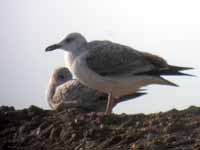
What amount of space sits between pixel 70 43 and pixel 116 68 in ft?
3.92

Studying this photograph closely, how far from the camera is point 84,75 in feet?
47.6

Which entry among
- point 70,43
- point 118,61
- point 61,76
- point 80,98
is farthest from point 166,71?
point 61,76

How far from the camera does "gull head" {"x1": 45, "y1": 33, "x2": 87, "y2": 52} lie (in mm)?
15379

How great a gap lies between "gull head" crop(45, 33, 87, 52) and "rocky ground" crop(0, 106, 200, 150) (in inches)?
78.6

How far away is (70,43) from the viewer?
1555 cm

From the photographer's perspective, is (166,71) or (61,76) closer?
(166,71)

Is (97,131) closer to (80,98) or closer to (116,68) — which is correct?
(116,68)

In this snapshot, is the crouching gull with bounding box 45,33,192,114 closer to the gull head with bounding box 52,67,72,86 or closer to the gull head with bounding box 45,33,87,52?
the gull head with bounding box 45,33,87,52

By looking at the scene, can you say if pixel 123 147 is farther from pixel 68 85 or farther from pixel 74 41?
pixel 68 85

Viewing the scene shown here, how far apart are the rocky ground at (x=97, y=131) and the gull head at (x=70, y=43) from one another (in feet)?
6.55

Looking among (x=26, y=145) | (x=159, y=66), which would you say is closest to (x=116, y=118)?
(x=26, y=145)

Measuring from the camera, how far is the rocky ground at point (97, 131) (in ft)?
36.2

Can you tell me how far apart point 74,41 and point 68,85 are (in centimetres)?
242

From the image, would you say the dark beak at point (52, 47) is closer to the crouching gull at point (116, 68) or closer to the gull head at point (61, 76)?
the crouching gull at point (116, 68)
